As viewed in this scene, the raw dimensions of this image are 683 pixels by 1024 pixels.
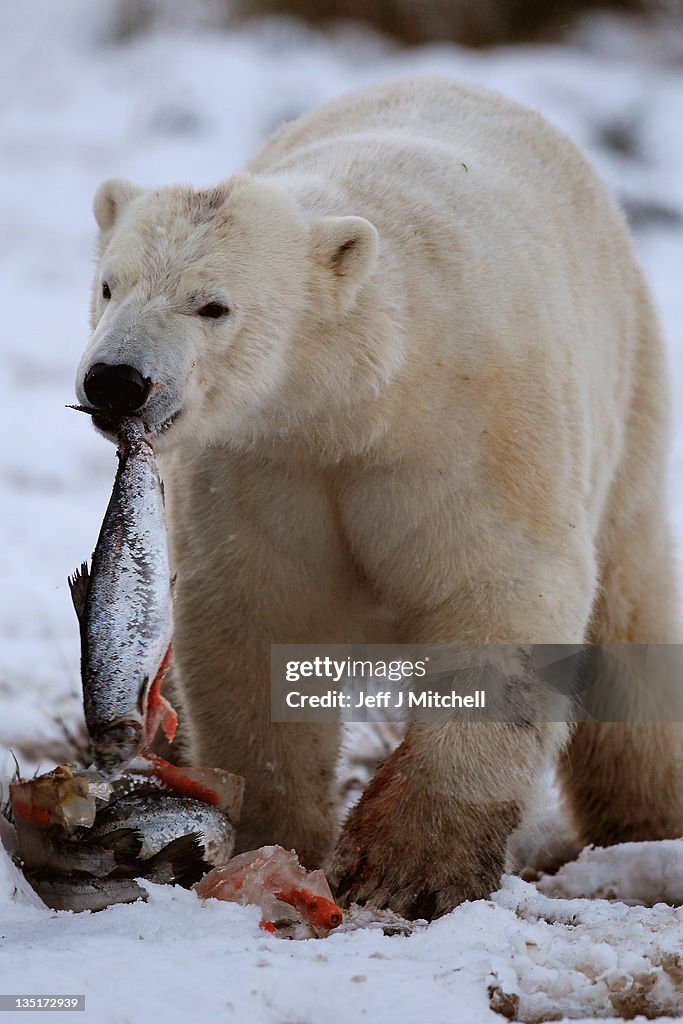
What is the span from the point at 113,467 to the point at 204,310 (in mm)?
4851

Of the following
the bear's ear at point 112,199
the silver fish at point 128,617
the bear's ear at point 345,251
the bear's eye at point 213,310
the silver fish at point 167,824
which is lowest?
the silver fish at point 167,824

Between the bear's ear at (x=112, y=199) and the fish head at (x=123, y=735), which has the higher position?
the bear's ear at (x=112, y=199)

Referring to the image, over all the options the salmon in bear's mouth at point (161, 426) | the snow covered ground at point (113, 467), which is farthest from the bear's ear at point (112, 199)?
the snow covered ground at point (113, 467)

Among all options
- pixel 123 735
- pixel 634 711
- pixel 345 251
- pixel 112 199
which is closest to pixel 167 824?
pixel 123 735

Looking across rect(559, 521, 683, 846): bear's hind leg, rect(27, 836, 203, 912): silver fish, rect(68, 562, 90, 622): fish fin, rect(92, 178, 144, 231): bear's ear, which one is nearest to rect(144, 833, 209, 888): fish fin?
rect(27, 836, 203, 912): silver fish

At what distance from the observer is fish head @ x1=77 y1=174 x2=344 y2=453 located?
8.70 ft

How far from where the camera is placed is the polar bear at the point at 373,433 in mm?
2916

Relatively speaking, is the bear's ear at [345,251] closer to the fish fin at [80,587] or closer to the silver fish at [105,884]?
the fish fin at [80,587]

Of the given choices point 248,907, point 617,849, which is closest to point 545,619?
point 617,849

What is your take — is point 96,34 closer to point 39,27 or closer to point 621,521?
point 39,27

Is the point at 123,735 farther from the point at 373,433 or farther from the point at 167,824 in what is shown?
the point at 373,433

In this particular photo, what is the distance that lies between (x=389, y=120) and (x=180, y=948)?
244cm

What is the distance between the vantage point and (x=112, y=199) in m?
3.27

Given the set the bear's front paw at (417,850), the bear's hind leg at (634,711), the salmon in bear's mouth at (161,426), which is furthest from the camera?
the bear's hind leg at (634,711)
